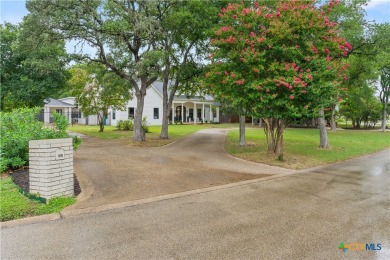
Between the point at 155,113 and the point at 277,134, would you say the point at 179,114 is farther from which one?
the point at 277,134

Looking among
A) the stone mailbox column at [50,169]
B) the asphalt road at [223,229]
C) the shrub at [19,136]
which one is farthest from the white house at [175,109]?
the asphalt road at [223,229]

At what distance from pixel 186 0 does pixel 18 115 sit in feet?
→ 31.6

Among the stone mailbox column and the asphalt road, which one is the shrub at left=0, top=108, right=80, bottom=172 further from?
the asphalt road

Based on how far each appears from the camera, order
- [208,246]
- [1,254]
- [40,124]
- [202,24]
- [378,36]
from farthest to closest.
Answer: [202,24] → [378,36] → [40,124] → [208,246] → [1,254]

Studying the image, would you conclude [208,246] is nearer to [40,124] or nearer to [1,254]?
[1,254]

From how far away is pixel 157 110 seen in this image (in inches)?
1273

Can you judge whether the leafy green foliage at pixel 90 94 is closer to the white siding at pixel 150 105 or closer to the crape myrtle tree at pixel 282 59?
the white siding at pixel 150 105

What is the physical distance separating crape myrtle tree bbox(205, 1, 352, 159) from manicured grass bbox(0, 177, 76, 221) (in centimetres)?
630

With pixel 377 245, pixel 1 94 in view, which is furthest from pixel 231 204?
pixel 1 94

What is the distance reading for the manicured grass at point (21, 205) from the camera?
426cm

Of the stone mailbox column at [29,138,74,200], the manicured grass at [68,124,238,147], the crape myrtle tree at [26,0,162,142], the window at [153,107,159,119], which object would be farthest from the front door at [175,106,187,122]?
the stone mailbox column at [29,138,74,200]

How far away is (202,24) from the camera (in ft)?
43.3

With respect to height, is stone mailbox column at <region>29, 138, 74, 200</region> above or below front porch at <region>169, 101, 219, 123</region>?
below

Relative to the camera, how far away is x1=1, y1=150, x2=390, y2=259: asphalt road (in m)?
3.29
